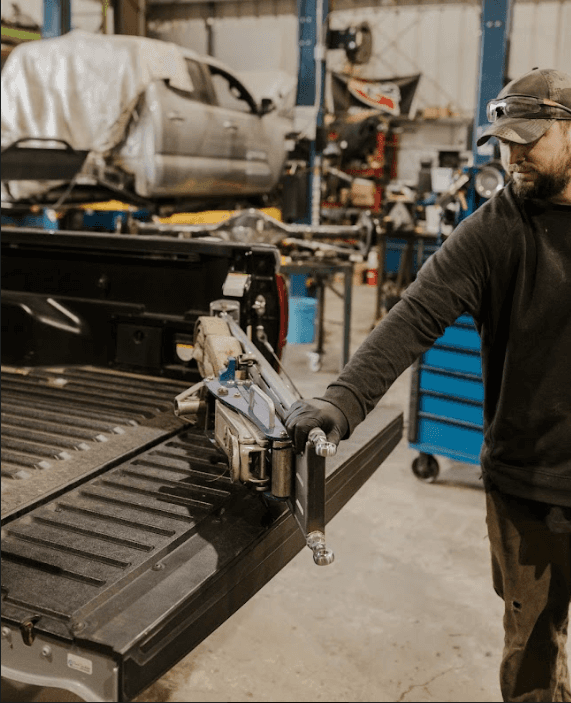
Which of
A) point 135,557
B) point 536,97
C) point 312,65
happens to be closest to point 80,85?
point 312,65

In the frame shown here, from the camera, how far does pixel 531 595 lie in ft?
7.23

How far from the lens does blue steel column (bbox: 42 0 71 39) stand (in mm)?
8703

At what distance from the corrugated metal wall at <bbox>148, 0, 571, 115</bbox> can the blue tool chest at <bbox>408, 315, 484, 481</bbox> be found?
1180 cm

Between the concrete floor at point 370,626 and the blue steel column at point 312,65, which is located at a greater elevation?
the blue steel column at point 312,65

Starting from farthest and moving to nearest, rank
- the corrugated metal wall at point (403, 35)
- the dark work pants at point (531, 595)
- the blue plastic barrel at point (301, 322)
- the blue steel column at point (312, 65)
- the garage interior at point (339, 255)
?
the corrugated metal wall at point (403, 35), the blue steel column at point (312, 65), the blue plastic barrel at point (301, 322), the garage interior at point (339, 255), the dark work pants at point (531, 595)

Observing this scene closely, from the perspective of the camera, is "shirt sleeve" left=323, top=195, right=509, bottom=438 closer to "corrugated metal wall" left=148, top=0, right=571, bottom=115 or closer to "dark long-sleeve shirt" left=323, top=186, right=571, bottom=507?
"dark long-sleeve shirt" left=323, top=186, right=571, bottom=507

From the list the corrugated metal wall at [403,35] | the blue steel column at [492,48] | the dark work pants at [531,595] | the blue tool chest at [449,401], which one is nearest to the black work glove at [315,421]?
the dark work pants at [531,595]

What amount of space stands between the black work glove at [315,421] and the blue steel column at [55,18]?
8268mm

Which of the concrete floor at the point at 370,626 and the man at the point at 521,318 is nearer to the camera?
the man at the point at 521,318

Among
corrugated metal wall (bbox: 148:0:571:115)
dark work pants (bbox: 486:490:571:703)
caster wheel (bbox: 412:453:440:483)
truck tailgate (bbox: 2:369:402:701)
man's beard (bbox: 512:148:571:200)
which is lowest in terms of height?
caster wheel (bbox: 412:453:440:483)

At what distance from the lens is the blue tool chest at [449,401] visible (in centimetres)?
450

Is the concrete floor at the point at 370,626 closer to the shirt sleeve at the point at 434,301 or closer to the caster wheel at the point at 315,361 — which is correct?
the shirt sleeve at the point at 434,301

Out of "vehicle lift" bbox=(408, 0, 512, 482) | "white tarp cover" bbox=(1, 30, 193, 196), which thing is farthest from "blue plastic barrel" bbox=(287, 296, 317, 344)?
"vehicle lift" bbox=(408, 0, 512, 482)

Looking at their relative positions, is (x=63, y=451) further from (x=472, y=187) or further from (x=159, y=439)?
(x=472, y=187)
